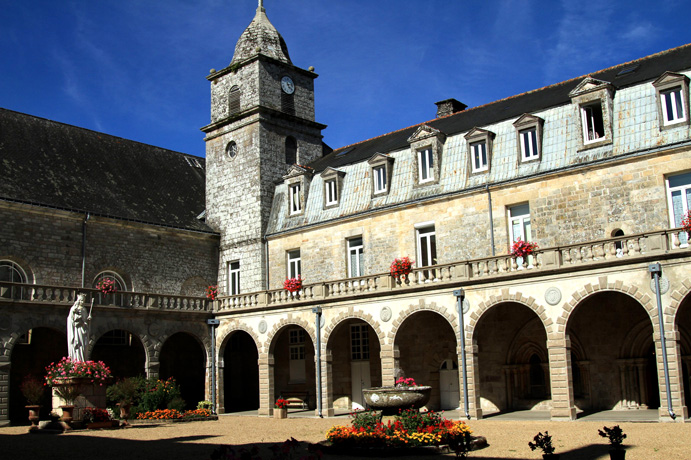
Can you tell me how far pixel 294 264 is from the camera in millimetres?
→ 26750

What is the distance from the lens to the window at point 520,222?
2069 centimetres

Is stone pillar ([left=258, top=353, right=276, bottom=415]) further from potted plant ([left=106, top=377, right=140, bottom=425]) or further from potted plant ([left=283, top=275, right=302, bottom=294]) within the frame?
potted plant ([left=106, top=377, right=140, bottom=425])

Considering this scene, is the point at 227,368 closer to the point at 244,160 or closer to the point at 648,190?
the point at 244,160

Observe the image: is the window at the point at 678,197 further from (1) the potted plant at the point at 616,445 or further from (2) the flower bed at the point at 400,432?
(1) the potted plant at the point at 616,445

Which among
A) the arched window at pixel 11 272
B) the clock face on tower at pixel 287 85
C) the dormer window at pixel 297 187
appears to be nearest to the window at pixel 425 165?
the dormer window at pixel 297 187

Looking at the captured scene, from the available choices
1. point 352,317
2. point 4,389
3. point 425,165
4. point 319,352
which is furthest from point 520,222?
point 4,389

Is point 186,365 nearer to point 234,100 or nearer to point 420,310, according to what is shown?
point 234,100

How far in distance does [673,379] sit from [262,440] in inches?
364

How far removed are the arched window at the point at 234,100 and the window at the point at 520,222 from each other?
1349cm

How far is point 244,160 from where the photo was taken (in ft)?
93.9

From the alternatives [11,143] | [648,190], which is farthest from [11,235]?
[648,190]

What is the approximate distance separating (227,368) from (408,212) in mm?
10698

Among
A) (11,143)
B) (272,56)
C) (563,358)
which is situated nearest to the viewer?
(563,358)

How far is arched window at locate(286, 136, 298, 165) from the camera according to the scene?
1169 inches
